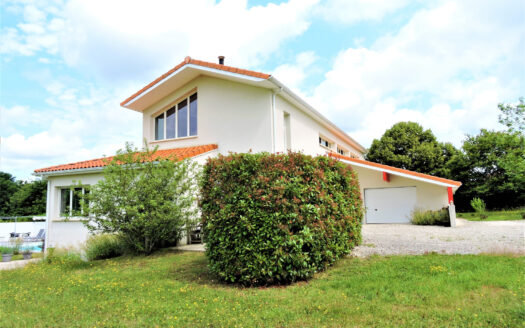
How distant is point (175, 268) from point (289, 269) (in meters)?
3.45

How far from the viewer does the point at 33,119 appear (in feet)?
38.5

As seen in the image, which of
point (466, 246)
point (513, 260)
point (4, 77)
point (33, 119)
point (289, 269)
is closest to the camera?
point (289, 269)

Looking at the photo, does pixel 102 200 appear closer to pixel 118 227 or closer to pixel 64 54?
pixel 118 227

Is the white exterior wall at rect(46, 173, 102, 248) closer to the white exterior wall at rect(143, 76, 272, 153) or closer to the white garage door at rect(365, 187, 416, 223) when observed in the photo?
the white exterior wall at rect(143, 76, 272, 153)

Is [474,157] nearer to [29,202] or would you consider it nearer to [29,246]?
[29,246]

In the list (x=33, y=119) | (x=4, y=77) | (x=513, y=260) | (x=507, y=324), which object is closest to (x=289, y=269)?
(x=507, y=324)

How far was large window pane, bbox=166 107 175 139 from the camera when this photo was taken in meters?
16.8

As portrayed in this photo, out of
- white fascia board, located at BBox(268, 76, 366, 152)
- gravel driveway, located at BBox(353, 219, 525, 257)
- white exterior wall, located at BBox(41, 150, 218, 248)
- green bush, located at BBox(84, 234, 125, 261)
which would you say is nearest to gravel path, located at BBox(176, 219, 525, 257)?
gravel driveway, located at BBox(353, 219, 525, 257)

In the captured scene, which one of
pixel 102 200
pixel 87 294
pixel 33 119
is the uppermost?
pixel 33 119

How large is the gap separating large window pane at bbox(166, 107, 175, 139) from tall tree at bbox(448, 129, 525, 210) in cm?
2423

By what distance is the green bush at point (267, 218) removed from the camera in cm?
618

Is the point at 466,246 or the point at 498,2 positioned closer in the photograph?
the point at 466,246

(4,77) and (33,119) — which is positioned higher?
(4,77)

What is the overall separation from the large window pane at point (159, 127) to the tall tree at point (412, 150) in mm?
20560
